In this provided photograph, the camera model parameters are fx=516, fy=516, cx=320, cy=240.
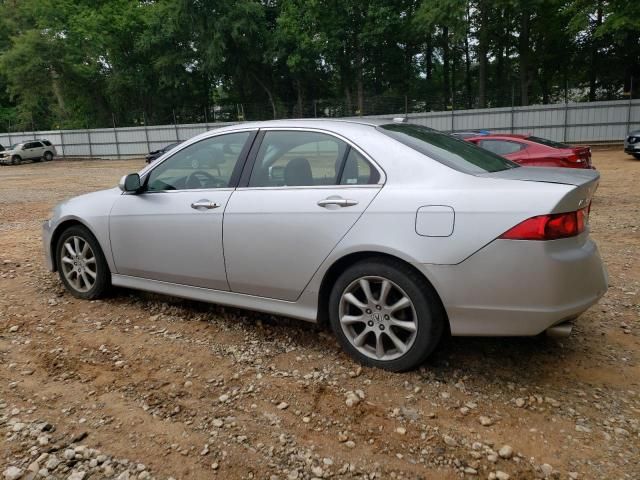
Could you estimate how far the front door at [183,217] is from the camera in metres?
3.74

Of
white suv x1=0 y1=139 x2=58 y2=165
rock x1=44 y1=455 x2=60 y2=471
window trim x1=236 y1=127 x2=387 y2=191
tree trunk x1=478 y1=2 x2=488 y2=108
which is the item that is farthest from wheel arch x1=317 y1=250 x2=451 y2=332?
white suv x1=0 y1=139 x2=58 y2=165

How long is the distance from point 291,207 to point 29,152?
1433 inches

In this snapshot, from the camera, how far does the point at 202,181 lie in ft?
13.0

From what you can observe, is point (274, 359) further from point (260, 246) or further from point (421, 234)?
point (421, 234)

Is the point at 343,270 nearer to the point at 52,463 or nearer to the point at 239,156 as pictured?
the point at 239,156

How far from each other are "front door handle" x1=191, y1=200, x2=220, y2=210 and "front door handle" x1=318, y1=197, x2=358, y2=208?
2.89 feet

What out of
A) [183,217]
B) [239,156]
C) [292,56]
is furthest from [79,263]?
[292,56]

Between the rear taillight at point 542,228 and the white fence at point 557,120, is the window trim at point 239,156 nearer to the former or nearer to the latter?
the rear taillight at point 542,228

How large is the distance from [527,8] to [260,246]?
27460 millimetres

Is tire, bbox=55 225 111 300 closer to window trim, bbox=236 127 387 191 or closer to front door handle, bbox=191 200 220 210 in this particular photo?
front door handle, bbox=191 200 220 210

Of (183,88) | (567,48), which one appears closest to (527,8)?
(567,48)

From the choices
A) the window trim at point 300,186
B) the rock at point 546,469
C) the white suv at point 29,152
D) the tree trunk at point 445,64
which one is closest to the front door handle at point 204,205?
the window trim at point 300,186

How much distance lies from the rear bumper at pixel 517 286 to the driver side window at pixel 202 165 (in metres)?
1.73

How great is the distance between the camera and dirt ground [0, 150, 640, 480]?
240 cm
